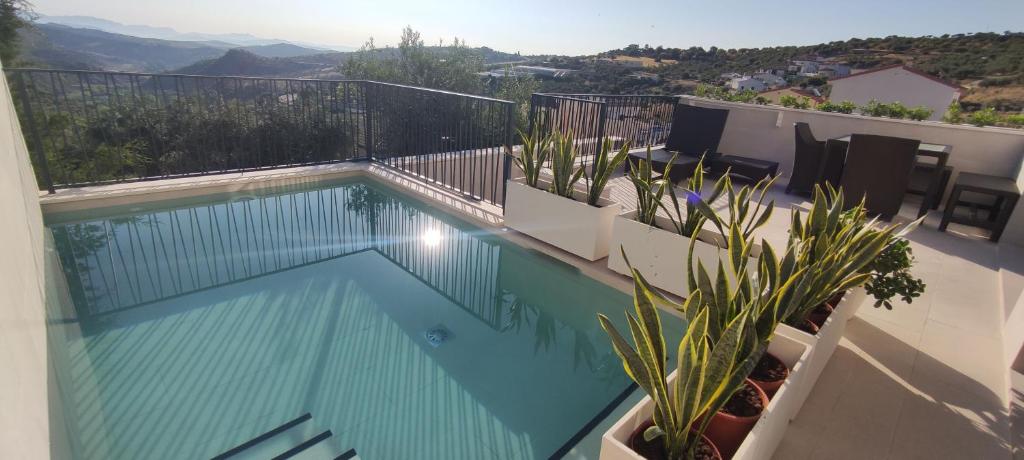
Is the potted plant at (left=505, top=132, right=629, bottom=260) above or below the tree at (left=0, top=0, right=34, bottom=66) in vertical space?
below

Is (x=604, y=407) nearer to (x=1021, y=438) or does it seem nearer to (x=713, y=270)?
(x=713, y=270)

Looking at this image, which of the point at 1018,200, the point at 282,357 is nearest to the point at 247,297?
the point at 282,357

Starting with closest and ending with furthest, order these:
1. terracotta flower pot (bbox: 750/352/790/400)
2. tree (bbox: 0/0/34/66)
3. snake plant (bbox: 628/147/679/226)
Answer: terracotta flower pot (bbox: 750/352/790/400) < snake plant (bbox: 628/147/679/226) < tree (bbox: 0/0/34/66)

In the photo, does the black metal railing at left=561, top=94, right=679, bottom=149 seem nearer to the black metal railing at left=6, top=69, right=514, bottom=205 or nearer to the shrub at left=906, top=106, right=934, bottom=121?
the black metal railing at left=6, top=69, right=514, bottom=205

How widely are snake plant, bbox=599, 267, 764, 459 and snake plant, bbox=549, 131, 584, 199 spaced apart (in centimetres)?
225

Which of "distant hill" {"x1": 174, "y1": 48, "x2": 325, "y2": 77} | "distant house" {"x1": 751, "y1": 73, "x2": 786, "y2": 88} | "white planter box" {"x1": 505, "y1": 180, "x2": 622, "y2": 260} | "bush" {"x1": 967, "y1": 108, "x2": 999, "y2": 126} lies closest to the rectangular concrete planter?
"white planter box" {"x1": 505, "y1": 180, "x2": 622, "y2": 260}

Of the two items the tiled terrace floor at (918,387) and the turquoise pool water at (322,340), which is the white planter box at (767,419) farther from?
the turquoise pool water at (322,340)

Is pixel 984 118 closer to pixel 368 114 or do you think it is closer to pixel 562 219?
pixel 562 219

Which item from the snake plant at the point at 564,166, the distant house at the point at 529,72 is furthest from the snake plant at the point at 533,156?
the distant house at the point at 529,72

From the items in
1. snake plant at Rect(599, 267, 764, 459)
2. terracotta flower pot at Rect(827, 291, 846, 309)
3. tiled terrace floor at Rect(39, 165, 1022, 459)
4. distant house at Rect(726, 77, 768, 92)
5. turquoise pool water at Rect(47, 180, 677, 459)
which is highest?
distant house at Rect(726, 77, 768, 92)

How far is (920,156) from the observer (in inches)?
198

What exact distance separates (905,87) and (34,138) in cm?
1914

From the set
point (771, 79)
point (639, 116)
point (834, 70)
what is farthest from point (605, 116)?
point (834, 70)

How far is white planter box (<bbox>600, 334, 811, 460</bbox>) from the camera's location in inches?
46.5
